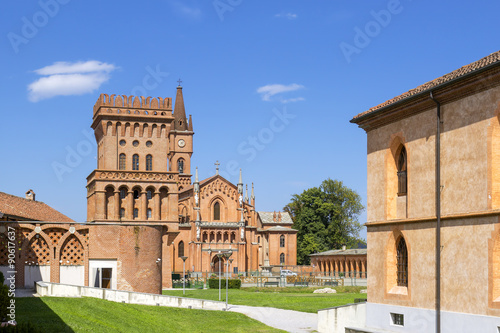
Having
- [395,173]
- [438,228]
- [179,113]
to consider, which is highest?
[179,113]

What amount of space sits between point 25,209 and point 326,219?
6487cm

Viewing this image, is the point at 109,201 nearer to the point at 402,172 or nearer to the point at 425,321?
the point at 402,172

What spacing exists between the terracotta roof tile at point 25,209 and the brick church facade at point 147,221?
206 centimetres

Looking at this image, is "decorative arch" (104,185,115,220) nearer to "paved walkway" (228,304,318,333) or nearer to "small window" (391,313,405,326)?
"paved walkway" (228,304,318,333)

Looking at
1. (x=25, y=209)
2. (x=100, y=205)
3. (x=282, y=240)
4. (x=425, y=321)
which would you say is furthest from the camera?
(x=282, y=240)

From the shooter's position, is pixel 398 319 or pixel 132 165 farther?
pixel 132 165

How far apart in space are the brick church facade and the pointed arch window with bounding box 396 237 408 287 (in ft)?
59.9

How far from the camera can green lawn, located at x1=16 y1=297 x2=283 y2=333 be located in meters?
18.3

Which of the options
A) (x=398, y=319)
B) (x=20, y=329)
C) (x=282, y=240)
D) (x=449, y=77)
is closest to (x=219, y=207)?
Result: (x=282, y=240)

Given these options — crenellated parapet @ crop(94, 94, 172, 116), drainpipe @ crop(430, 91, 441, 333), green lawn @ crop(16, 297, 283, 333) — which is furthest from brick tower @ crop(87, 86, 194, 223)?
drainpipe @ crop(430, 91, 441, 333)

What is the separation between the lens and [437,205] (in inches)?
764

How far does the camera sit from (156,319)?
24812mm

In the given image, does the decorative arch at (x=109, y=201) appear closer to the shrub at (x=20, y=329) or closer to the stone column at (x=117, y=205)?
the stone column at (x=117, y=205)

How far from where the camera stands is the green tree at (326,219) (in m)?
97.0
